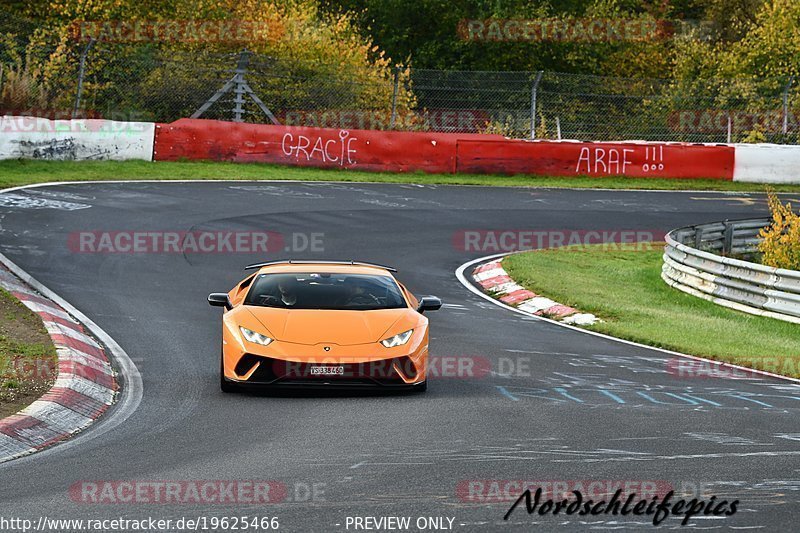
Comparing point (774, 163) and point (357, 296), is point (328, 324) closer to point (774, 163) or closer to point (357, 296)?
point (357, 296)

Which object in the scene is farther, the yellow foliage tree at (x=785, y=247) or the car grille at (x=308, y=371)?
the yellow foliage tree at (x=785, y=247)

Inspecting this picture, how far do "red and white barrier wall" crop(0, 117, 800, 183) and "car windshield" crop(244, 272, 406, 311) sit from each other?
1915cm

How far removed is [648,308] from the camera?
19.6m

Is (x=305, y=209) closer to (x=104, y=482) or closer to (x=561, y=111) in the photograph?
(x=561, y=111)

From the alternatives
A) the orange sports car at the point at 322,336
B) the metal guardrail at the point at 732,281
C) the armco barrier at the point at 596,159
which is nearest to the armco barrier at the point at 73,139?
the armco barrier at the point at 596,159

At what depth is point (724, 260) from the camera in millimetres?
19984

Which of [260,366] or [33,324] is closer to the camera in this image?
[260,366]

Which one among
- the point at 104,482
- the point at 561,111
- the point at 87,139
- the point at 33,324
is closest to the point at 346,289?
the point at 33,324

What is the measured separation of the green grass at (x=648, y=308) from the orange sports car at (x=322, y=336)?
4.93 meters

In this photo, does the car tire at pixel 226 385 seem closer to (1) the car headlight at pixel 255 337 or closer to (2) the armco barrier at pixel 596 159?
(1) the car headlight at pixel 255 337

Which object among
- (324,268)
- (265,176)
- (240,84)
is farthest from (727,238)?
(240,84)

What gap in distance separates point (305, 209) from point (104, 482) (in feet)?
61.1

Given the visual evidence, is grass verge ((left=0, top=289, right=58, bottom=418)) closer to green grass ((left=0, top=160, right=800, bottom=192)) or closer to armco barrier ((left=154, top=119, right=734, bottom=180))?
green grass ((left=0, top=160, right=800, bottom=192))

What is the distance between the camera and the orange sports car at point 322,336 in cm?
1148
